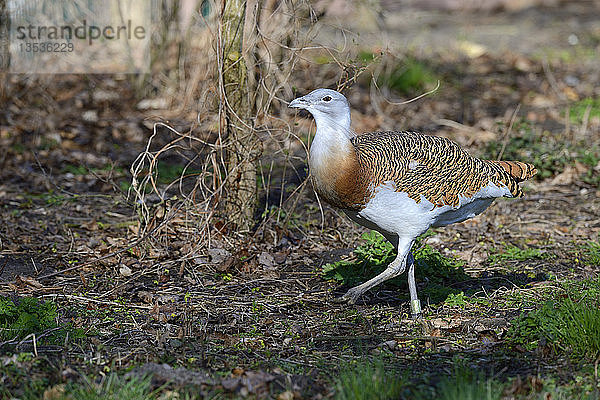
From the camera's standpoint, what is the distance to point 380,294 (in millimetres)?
5168

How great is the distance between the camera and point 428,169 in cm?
452

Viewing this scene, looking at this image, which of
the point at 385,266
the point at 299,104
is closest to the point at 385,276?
the point at 385,266

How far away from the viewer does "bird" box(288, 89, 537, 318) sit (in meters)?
4.14

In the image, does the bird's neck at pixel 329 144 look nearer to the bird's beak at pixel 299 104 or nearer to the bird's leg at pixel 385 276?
the bird's beak at pixel 299 104

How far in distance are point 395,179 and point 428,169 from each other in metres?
0.29

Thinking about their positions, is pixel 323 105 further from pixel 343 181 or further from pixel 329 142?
pixel 343 181

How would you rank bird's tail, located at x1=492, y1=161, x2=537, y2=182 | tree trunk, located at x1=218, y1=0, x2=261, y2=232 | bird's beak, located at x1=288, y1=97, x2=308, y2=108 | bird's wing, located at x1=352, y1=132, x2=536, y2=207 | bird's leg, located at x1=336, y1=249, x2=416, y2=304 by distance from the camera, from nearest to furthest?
1. bird's beak, located at x1=288, y1=97, x2=308, y2=108
2. bird's wing, located at x1=352, y1=132, x2=536, y2=207
3. bird's leg, located at x1=336, y1=249, x2=416, y2=304
4. bird's tail, located at x1=492, y1=161, x2=537, y2=182
5. tree trunk, located at x1=218, y1=0, x2=261, y2=232

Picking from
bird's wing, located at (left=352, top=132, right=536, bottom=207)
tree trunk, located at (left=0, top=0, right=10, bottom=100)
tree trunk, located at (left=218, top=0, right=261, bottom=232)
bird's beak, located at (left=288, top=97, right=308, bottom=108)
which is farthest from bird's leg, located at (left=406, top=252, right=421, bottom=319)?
tree trunk, located at (left=0, top=0, right=10, bottom=100)

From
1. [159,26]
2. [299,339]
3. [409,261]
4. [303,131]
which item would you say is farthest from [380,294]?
[159,26]

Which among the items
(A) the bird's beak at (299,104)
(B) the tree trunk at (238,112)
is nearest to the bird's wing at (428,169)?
(A) the bird's beak at (299,104)

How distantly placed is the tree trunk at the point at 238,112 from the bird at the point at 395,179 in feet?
3.59

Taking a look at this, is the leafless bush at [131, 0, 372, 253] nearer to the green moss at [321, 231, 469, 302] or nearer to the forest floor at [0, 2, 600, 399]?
the forest floor at [0, 2, 600, 399]

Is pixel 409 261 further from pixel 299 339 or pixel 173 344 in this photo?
pixel 173 344

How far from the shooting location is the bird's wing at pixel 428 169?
14.3 ft
